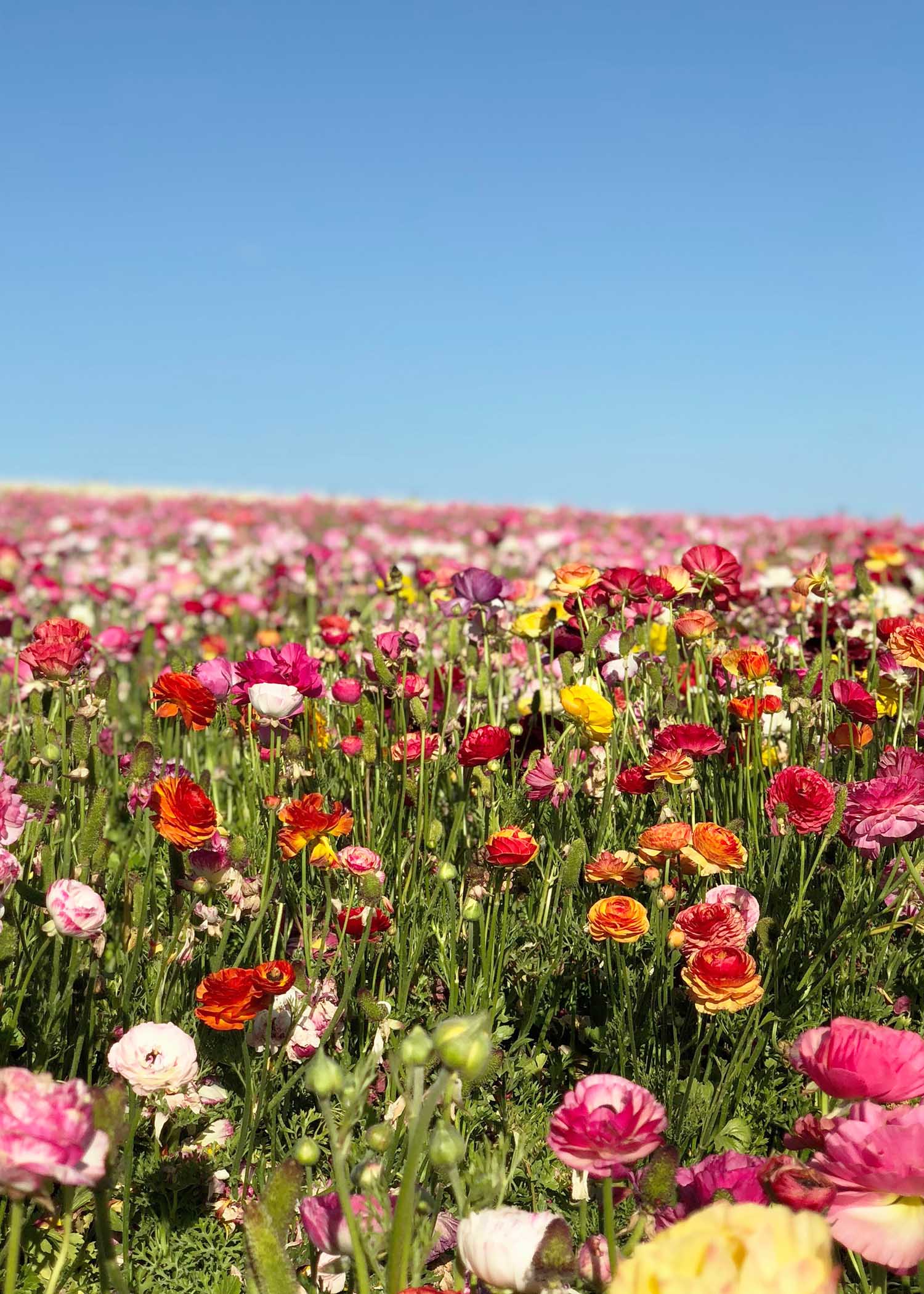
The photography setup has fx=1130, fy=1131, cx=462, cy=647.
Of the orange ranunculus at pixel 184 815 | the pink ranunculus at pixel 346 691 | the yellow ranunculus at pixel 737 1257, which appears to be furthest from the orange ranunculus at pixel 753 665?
the yellow ranunculus at pixel 737 1257

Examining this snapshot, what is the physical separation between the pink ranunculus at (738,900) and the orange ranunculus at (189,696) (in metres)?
1.01

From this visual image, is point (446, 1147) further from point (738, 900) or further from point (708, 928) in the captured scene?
point (738, 900)

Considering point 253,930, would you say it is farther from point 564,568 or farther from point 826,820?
point 564,568

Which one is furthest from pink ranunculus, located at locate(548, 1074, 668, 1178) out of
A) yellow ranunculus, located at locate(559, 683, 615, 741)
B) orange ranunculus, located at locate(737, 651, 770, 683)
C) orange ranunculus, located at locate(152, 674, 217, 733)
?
orange ranunculus, located at locate(737, 651, 770, 683)

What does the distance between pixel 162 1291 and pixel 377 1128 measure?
847mm

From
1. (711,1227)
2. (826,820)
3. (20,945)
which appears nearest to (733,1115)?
(826,820)

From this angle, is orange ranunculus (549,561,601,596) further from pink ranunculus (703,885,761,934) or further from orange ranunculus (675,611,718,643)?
pink ranunculus (703,885,761,934)

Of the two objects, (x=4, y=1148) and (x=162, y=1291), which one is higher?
(x=4, y=1148)

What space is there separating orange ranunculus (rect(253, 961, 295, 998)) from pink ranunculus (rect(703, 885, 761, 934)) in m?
0.72

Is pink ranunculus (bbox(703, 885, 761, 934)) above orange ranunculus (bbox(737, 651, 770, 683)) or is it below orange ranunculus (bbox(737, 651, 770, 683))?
below

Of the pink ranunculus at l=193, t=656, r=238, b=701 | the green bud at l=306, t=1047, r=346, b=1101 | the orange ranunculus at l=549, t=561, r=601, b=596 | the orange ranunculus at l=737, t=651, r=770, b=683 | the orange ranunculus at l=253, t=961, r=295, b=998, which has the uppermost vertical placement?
the orange ranunculus at l=549, t=561, r=601, b=596

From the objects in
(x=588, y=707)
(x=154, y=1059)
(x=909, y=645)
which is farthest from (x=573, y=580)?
(x=154, y=1059)

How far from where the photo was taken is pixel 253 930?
1.99 meters

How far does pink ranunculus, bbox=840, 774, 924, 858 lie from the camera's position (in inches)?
72.1
